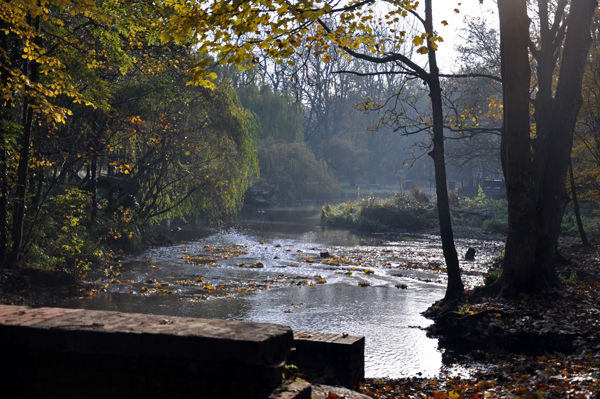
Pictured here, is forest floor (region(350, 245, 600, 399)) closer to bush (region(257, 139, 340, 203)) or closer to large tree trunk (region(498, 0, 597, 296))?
large tree trunk (region(498, 0, 597, 296))

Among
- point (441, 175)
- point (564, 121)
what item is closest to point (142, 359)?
point (441, 175)

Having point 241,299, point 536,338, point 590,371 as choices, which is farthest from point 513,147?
point 241,299

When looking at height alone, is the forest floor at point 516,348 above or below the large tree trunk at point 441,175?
below

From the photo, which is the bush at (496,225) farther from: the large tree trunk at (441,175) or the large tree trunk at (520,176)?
the large tree trunk at (520,176)

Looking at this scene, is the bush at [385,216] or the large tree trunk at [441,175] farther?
the bush at [385,216]

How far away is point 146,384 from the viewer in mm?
2934

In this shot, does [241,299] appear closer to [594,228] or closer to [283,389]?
[283,389]

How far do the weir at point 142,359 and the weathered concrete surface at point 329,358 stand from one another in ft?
5.36

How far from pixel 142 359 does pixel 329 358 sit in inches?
89.5

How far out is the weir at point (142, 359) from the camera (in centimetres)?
288

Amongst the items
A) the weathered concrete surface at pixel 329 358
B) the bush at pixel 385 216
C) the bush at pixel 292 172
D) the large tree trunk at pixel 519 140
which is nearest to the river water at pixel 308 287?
the weathered concrete surface at pixel 329 358

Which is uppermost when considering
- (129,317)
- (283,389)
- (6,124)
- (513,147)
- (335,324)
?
(6,124)

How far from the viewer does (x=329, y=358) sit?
15.7ft

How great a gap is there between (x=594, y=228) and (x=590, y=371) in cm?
1717
